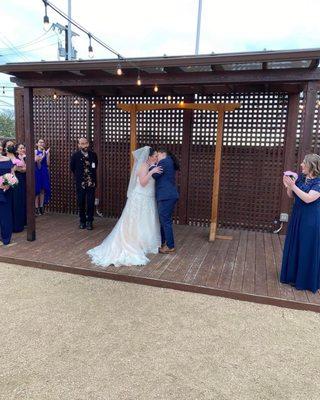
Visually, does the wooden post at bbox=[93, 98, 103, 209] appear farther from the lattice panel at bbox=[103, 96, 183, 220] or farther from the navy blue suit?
the navy blue suit

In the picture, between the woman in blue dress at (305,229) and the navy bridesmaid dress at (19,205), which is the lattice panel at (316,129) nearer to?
the woman in blue dress at (305,229)

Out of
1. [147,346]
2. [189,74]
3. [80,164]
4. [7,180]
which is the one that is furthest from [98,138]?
[147,346]

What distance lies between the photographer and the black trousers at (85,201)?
588cm

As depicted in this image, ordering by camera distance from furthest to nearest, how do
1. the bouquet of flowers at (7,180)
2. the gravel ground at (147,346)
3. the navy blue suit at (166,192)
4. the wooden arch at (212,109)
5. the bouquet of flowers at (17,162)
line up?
the bouquet of flowers at (17,162) < the wooden arch at (212,109) < the bouquet of flowers at (7,180) < the navy blue suit at (166,192) < the gravel ground at (147,346)

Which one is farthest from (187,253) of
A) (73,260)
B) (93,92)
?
(93,92)

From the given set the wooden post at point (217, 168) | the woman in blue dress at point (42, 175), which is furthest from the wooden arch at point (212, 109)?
the woman in blue dress at point (42, 175)

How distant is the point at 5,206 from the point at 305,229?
403 cm

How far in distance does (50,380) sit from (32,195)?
3391 mm

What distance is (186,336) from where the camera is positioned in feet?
9.16

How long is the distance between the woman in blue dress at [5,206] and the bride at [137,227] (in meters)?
1.36

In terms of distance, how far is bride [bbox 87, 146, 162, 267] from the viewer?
432 centimetres

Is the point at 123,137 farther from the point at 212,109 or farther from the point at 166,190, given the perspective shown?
the point at 166,190

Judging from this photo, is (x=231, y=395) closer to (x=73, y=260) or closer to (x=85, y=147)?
(x=73, y=260)

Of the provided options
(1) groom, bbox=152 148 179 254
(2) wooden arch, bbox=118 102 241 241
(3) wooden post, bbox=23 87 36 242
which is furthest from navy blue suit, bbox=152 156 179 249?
(3) wooden post, bbox=23 87 36 242
